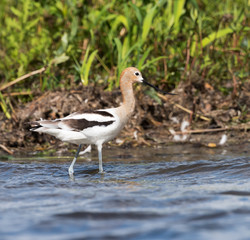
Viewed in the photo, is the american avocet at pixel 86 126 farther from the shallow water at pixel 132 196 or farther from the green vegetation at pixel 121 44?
the green vegetation at pixel 121 44

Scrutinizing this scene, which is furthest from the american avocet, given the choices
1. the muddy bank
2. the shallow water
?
the muddy bank

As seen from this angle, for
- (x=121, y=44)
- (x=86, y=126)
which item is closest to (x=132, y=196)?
(x=86, y=126)

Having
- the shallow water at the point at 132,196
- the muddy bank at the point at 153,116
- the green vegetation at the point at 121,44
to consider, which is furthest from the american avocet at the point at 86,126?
the green vegetation at the point at 121,44

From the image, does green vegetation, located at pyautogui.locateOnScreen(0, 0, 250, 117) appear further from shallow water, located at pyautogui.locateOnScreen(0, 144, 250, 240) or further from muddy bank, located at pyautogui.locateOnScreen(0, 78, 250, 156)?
shallow water, located at pyautogui.locateOnScreen(0, 144, 250, 240)

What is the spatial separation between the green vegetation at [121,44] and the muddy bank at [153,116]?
0.24 m

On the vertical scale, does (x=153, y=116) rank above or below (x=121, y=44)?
below

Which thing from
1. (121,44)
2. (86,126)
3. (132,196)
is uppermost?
(121,44)

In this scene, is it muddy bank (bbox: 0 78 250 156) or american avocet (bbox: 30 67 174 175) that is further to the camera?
muddy bank (bbox: 0 78 250 156)

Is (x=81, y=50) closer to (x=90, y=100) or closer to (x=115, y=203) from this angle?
(x=90, y=100)

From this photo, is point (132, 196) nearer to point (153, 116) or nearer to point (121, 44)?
point (153, 116)

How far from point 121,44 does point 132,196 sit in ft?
12.1

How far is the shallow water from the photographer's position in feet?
12.5

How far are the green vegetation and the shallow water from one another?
5.13 ft

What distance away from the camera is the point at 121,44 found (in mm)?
7988
